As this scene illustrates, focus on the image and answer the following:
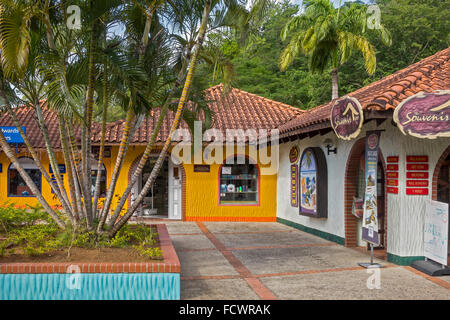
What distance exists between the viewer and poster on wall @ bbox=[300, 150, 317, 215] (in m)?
11.7

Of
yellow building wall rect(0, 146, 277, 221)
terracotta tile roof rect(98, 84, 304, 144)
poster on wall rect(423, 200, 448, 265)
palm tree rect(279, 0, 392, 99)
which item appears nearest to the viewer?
poster on wall rect(423, 200, 448, 265)

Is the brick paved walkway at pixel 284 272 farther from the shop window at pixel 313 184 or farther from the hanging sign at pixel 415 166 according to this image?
the hanging sign at pixel 415 166

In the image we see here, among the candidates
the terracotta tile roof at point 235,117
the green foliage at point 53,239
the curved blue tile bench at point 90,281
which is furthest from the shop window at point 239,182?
the curved blue tile bench at point 90,281

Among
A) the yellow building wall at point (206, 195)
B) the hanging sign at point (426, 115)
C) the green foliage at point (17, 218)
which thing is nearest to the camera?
the hanging sign at point (426, 115)

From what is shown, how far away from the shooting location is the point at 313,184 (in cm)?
1180

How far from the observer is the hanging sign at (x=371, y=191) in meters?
7.93

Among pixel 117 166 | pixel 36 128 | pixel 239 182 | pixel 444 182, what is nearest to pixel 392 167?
pixel 444 182

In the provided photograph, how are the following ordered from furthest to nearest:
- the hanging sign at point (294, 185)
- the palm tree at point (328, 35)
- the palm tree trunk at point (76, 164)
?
the palm tree at point (328, 35) < the hanging sign at point (294, 185) < the palm tree trunk at point (76, 164)

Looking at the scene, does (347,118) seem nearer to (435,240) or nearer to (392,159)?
(392,159)

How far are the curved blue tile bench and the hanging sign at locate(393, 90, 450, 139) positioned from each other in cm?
430

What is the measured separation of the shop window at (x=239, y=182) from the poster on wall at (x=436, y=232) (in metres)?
7.98

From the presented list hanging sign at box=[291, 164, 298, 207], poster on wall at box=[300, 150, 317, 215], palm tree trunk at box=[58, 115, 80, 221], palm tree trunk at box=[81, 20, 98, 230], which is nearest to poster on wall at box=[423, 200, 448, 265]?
poster on wall at box=[300, 150, 317, 215]

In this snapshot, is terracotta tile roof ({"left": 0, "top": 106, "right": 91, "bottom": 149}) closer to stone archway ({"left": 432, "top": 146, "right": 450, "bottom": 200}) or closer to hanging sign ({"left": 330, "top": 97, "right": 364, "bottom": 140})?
hanging sign ({"left": 330, "top": 97, "right": 364, "bottom": 140})
